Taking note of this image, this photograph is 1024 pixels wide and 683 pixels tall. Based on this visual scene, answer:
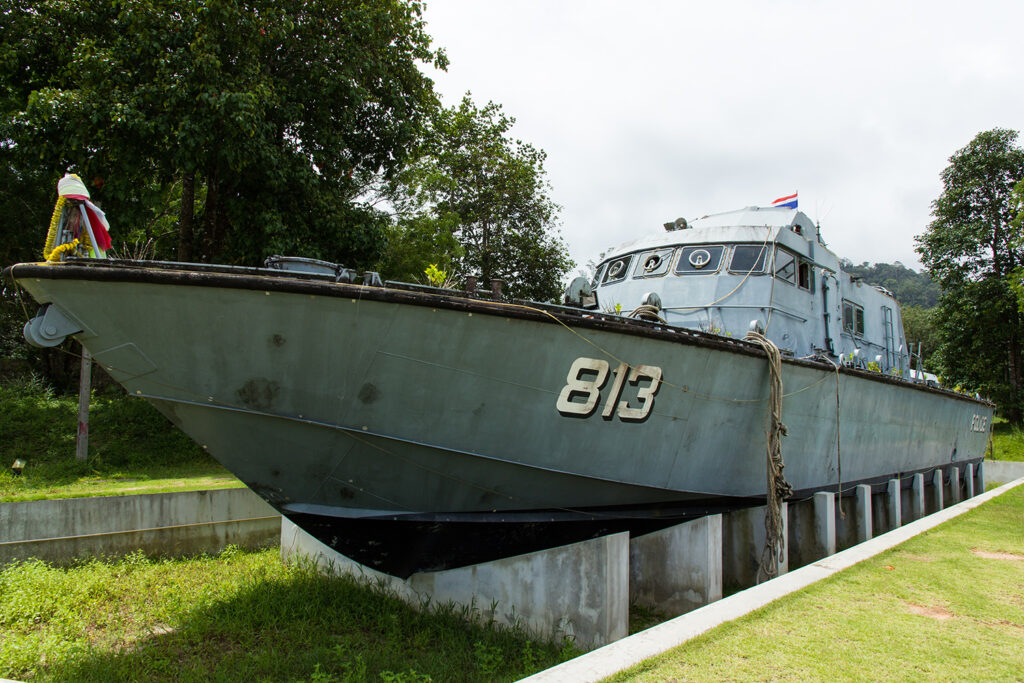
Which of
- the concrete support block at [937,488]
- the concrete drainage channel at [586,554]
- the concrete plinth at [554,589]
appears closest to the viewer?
the concrete drainage channel at [586,554]

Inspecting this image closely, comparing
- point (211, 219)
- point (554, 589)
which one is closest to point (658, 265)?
point (554, 589)

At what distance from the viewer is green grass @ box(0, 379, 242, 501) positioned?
8539 millimetres

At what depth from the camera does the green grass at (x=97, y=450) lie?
8.54 metres

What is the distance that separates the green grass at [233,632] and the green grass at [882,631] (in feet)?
4.94

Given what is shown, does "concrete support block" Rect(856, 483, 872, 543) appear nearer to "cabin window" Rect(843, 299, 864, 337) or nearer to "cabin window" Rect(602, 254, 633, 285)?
"cabin window" Rect(843, 299, 864, 337)

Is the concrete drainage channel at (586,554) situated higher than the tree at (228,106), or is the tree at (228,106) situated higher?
the tree at (228,106)

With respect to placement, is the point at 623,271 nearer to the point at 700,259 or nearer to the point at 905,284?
the point at 700,259

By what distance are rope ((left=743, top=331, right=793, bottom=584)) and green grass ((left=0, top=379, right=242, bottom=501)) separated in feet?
19.9

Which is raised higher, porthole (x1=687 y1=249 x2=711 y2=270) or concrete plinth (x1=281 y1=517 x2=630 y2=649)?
porthole (x1=687 y1=249 x2=711 y2=270)

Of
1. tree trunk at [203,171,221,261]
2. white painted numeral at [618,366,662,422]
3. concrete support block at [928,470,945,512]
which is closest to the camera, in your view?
white painted numeral at [618,366,662,422]

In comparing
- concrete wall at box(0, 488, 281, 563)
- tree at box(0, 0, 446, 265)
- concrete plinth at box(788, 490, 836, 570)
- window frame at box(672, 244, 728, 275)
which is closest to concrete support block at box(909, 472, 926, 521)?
concrete plinth at box(788, 490, 836, 570)

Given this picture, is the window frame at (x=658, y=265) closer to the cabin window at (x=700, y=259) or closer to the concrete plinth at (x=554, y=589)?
the cabin window at (x=700, y=259)

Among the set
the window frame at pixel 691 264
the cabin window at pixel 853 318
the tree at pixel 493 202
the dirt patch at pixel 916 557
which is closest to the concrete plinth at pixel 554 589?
the dirt patch at pixel 916 557

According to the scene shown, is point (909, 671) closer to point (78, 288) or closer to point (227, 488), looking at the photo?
point (78, 288)
